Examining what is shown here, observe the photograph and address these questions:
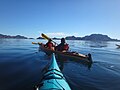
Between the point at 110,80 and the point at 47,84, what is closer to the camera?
the point at 47,84

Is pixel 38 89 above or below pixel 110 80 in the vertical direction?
above

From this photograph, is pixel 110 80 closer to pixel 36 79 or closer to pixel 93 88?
pixel 93 88

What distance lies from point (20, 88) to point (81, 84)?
4037 mm

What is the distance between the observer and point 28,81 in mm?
8055

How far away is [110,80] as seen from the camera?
30.4 ft

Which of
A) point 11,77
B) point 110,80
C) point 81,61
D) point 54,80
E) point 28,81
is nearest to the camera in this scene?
point 54,80

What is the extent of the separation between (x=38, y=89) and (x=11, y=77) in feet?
15.9

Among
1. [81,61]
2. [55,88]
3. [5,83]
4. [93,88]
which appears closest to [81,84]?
[93,88]

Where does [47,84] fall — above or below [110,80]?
above

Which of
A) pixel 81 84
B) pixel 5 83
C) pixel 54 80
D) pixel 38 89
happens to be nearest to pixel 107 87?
pixel 81 84

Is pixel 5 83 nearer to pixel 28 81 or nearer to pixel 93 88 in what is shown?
pixel 28 81

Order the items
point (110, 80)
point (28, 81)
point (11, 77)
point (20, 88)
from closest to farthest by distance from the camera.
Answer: point (20, 88) → point (28, 81) → point (11, 77) → point (110, 80)

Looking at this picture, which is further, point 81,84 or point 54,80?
point 81,84

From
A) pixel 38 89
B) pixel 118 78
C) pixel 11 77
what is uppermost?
pixel 38 89
